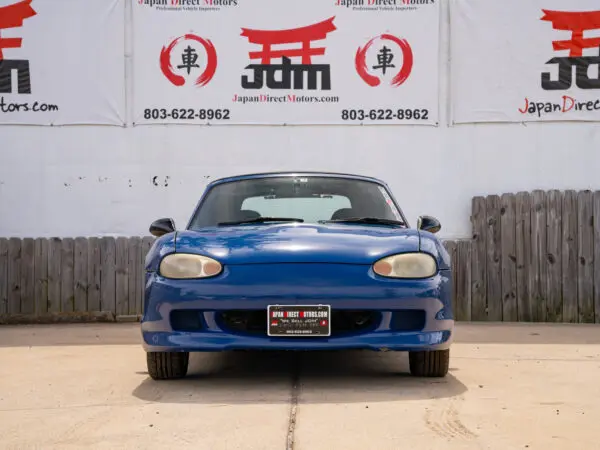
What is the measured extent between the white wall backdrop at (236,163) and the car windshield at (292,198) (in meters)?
3.91

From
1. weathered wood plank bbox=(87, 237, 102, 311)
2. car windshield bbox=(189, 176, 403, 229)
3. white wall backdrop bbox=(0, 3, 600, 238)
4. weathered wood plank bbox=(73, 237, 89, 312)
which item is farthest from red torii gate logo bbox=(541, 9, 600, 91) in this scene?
weathered wood plank bbox=(73, 237, 89, 312)

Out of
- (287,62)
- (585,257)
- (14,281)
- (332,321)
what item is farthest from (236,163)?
(332,321)

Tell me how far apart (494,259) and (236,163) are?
126 inches

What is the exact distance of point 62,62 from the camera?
10.6 m

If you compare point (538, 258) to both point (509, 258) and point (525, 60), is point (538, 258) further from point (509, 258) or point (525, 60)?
point (525, 60)

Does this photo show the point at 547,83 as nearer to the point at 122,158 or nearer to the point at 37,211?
Answer: the point at 122,158

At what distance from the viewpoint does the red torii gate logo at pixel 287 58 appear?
34.4ft

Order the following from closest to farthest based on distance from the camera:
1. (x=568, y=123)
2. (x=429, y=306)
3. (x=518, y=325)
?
(x=429, y=306) → (x=518, y=325) → (x=568, y=123)

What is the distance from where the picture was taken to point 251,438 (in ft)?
12.3

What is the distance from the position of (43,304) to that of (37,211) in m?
1.09

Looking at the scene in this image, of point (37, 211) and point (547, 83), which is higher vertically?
point (547, 83)

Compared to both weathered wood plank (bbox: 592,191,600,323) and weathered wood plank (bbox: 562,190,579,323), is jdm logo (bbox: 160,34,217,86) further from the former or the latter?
weathered wood plank (bbox: 592,191,600,323)

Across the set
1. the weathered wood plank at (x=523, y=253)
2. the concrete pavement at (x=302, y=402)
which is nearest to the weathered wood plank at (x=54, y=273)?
the concrete pavement at (x=302, y=402)

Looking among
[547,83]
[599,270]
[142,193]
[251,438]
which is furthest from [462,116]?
[251,438]
